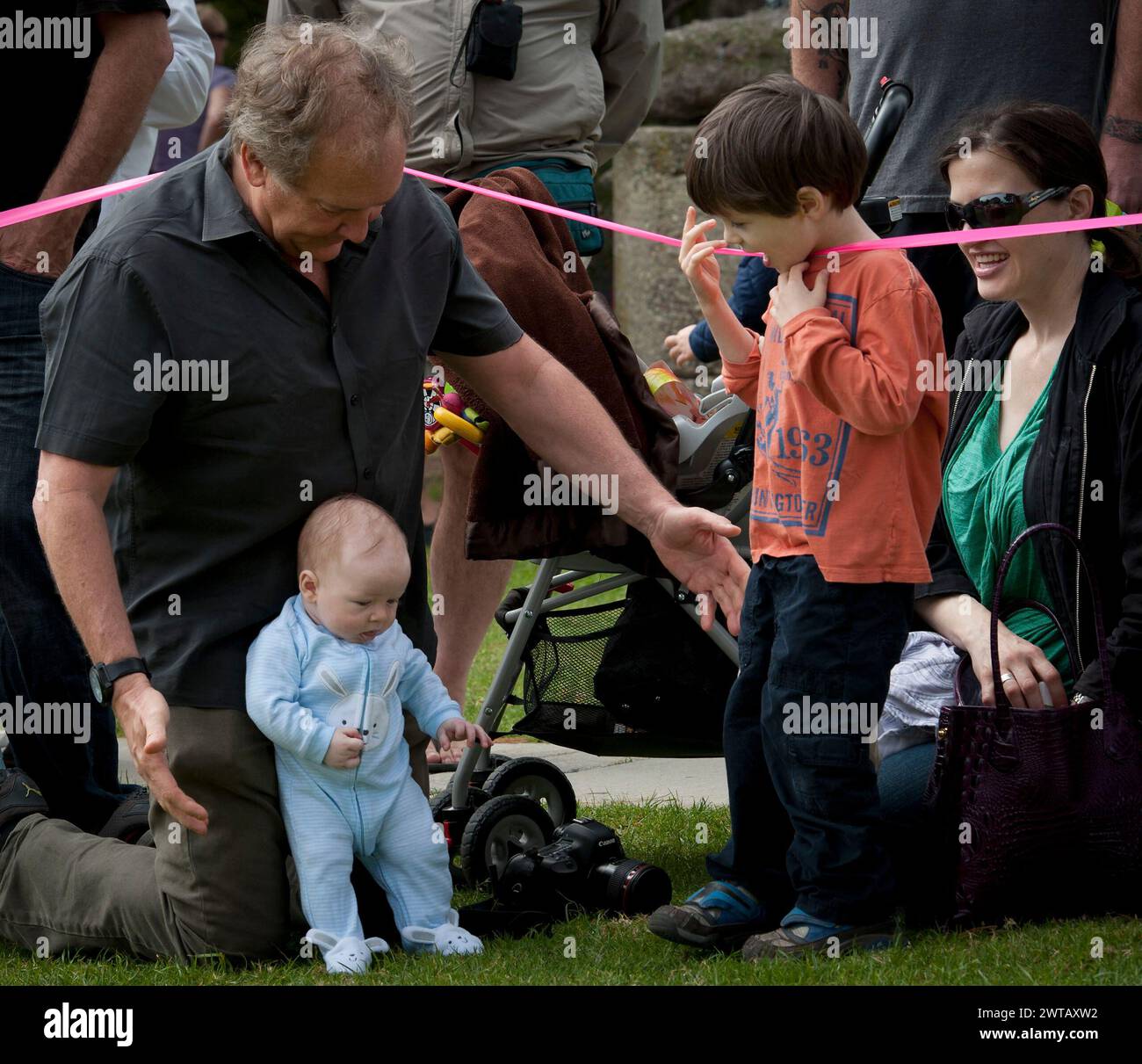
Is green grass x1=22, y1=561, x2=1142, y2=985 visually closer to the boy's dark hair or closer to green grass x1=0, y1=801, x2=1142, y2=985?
green grass x1=0, y1=801, x2=1142, y2=985

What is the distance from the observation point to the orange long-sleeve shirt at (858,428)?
3.05 meters

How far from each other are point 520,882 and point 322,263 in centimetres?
137

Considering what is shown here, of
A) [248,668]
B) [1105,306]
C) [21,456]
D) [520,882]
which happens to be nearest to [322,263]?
[248,668]

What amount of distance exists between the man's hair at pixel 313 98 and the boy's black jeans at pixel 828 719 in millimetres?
1113

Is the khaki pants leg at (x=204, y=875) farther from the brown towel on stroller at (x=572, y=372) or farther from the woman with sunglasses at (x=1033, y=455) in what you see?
the woman with sunglasses at (x=1033, y=455)

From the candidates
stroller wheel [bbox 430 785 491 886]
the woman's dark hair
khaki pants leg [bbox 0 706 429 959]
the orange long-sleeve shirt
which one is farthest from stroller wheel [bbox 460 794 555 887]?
the woman's dark hair

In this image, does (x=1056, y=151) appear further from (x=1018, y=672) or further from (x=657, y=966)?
(x=657, y=966)

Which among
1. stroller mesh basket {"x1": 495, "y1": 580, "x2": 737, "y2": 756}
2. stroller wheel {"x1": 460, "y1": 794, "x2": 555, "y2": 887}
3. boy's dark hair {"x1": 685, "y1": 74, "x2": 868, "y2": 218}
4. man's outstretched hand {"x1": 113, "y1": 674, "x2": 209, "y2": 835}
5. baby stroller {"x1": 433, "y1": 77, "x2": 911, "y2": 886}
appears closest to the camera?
man's outstretched hand {"x1": 113, "y1": 674, "x2": 209, "y2": 835}

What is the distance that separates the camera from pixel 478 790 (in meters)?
4.21

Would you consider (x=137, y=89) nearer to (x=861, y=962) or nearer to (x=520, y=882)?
(x=520, y=882)

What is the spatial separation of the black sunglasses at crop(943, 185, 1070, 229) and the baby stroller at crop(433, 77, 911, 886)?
1.56ft

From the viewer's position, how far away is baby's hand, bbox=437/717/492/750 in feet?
11.3

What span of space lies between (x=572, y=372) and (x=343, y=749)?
1128 millimetres

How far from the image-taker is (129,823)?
398 centimetres
